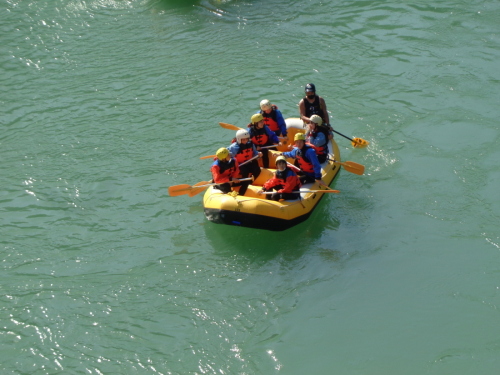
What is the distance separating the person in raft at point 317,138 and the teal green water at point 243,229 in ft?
2.40

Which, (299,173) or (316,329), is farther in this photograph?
(299,173)

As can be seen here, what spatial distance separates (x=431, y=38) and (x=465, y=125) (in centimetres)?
401

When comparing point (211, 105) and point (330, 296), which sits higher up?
point (211, 105)

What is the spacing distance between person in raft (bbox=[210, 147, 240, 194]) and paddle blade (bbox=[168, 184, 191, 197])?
473 millimetres

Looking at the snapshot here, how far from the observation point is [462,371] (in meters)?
7.46

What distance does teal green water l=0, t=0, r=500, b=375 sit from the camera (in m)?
7.91

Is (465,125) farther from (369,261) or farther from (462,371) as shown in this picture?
(462,371)

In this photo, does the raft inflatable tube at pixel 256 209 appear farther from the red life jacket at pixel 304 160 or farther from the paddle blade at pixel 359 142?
the paddle blade at pixel 359 142

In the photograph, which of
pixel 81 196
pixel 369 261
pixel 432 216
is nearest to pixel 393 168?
pixel 432 216

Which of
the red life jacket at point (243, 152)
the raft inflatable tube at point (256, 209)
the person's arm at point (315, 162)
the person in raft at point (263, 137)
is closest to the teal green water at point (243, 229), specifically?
the raft inflatable tube at point (256, 209)

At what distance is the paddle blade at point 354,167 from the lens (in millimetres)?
10328

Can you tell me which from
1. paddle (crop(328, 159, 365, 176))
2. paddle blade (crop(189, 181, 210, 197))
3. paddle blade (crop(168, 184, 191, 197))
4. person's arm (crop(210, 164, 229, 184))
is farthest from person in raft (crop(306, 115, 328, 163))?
paddle blade (crop(168, 184, 191, 197))

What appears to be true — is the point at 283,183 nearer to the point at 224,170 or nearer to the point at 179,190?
the point at 224,170

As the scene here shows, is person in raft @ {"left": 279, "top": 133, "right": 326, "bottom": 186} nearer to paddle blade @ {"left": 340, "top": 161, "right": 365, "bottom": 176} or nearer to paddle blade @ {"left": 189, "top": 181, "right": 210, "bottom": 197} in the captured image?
paddle blade @ {"left": 340, "top": 161, "right": 365, "bottom": 176}
